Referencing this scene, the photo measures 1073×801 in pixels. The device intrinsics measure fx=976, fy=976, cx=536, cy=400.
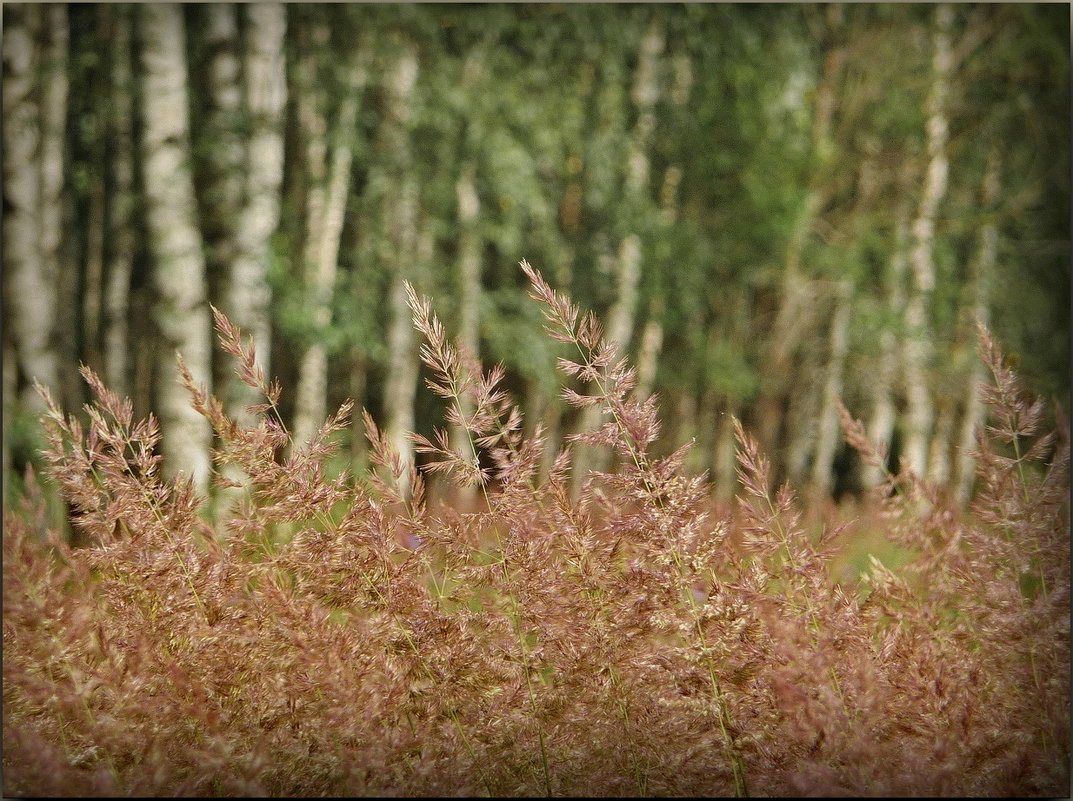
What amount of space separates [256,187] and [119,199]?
8.64 feet

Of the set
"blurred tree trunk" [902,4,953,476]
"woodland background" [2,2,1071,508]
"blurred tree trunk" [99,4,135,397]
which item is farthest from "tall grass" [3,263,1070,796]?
"blurred tree trunk" [902,4,953,476]

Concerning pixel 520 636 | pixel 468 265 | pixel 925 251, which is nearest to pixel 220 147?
pixel 468 265

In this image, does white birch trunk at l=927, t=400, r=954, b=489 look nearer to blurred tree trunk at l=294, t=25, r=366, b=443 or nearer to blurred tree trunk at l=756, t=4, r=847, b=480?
blurred tree trunk at l=756, t=4, r=847, b=480

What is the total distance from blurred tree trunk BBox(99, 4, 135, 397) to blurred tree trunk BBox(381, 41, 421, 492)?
247 cm

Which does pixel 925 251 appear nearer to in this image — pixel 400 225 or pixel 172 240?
pixel 400 225

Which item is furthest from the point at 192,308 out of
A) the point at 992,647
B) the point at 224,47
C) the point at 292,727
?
the point at 992,647

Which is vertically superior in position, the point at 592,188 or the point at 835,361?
the point at 592,188

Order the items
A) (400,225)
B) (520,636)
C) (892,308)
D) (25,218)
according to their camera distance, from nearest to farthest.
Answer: (520,636), (25,218), (400,225), (892,308)

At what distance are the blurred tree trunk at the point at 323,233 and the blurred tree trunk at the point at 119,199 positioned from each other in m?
1.59

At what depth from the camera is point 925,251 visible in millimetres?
12555

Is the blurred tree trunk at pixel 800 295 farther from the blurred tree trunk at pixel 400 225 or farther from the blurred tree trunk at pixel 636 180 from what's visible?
the blurred tree trunk at pixel 400 225

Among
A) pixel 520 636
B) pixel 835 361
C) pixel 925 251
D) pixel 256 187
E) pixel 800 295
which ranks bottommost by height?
pixel 835 361

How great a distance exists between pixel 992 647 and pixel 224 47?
5836mm

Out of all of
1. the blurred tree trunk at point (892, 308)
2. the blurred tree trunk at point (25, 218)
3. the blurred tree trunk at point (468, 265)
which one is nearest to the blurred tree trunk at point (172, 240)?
the blurred tree trunk at point (25, 218)
